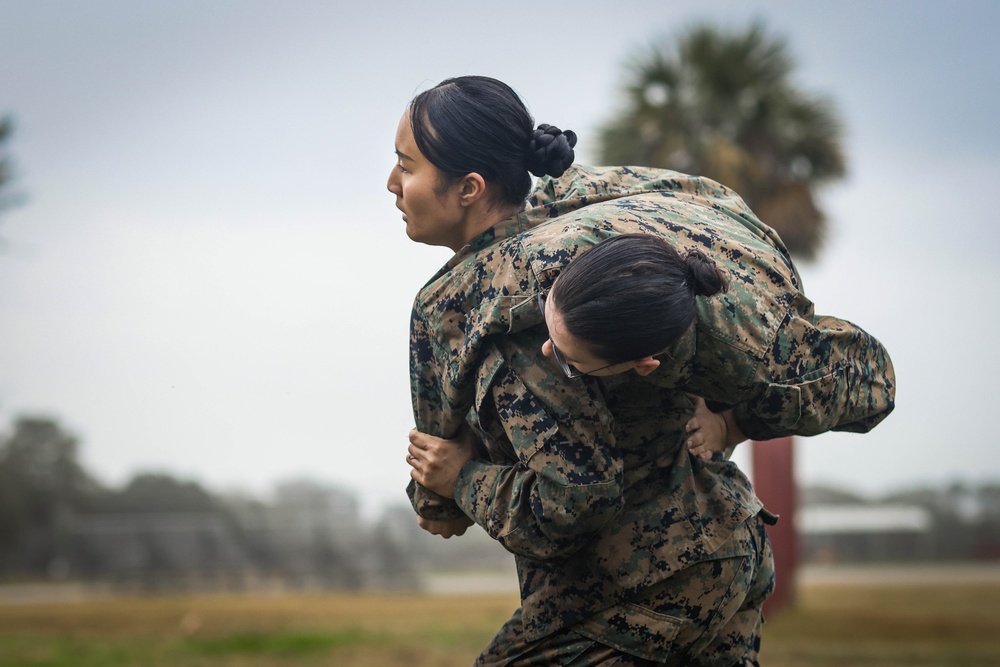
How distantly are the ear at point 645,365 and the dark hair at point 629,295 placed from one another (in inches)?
1.1

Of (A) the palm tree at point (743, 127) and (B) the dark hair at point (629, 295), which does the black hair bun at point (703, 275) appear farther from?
(A) the palm tree at point (743, 127)

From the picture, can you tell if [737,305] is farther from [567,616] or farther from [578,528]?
[567,616]

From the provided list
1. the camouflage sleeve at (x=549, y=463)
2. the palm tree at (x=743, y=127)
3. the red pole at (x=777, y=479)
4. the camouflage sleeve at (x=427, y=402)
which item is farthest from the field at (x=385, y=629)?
the camouflage sleeve at (x=549, y=463)

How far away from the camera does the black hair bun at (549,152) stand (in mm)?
2209

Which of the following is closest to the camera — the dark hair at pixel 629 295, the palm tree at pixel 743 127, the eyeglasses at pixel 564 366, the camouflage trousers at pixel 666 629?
the dark hair at pixel 629 295

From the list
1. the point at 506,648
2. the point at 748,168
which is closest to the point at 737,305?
the point at 506,648

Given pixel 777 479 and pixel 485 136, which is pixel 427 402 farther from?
pixel 777 479

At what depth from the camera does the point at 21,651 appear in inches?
615

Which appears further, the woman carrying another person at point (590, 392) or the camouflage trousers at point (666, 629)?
the camouflage trousers at point (666, 629)

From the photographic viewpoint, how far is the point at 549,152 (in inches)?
87.0

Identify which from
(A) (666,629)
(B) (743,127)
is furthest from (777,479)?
(A) (666,629)

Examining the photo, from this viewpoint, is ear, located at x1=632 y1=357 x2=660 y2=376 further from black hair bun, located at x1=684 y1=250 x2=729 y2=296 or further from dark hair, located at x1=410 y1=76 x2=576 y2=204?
dark hair, located at x1=410 y1=76 x2=576 y2=204

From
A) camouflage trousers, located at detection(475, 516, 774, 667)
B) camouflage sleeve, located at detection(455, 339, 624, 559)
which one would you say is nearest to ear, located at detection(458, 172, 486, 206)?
camouflage sleeve, located at detection(455, 339, 624, 559)

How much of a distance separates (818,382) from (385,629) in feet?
52.5
